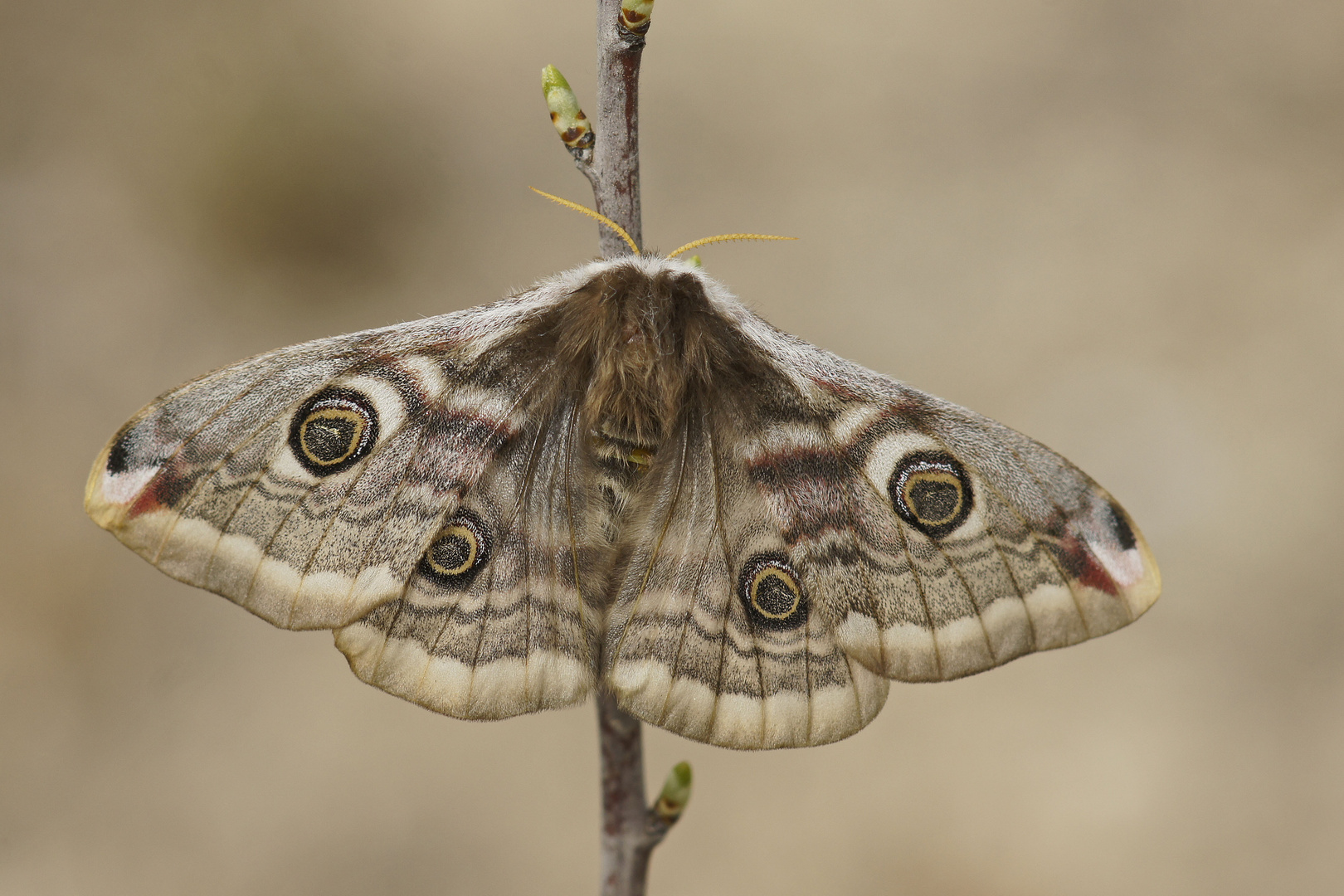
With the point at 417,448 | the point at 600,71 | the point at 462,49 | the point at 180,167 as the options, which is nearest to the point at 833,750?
the point at 417,448

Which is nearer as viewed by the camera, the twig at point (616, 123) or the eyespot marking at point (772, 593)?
the twig at point (616, 123)

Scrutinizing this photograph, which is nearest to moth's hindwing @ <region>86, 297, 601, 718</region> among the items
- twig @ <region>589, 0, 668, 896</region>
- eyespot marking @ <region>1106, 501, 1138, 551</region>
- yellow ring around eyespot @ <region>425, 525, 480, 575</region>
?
yellow ring around eyespot @ <region>425, 525, 480, 575</region>

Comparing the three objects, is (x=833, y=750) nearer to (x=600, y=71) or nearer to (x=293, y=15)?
(x=600, y=71)

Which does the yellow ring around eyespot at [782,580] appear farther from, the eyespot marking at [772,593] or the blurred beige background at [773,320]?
the blurred beige background at [773,320]

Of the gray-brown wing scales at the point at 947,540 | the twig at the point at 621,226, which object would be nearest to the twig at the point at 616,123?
the twig at the point at 621,226

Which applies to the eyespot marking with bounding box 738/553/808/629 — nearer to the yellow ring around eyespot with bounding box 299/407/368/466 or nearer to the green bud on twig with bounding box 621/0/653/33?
the yellow ring around eyespot with bounding box 299/407/368/466

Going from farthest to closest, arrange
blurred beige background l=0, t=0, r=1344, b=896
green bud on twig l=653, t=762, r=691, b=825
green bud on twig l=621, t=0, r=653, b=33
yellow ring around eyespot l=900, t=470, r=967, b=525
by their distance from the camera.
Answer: blurred beige background l=0, t=0, r=1344, b=896
green bud on twig l=653, t=762, r=691, b=825
yellow ring around eyespot l=900, t=470, r=967, b=525
green bud on twig l=621, t=0, r=653, b=33

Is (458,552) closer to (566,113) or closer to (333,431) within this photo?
(333,431)
